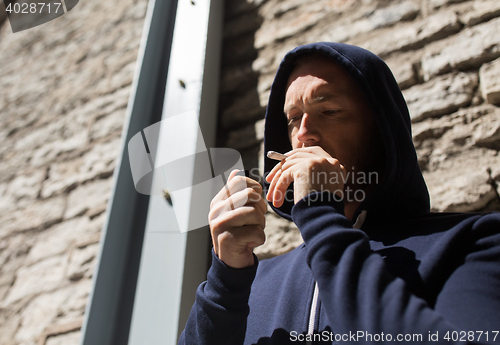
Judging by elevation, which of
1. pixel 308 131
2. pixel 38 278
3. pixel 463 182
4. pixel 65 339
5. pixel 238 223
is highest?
pixel 308 131

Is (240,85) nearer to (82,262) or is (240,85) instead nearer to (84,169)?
(84,169)

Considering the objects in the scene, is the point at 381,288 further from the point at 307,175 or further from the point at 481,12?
the point at 481,12

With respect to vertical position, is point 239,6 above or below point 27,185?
above

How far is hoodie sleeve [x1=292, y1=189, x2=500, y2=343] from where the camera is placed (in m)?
0.64

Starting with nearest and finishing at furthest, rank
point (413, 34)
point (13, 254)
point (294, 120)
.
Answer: point (294, 120)
point (413, 34)
point (13, 254)

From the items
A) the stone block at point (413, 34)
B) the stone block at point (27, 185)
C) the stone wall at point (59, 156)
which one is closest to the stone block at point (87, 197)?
the stone wall at point (59, 156)

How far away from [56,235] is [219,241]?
5.10ft

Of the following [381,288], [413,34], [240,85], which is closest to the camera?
[381,288]

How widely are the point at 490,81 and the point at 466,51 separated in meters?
0.17

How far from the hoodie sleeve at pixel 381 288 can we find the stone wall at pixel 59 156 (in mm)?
1361

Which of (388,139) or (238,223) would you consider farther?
(388,139)

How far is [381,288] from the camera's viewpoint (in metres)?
0.68

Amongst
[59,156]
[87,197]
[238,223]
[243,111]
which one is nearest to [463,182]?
[238,223]

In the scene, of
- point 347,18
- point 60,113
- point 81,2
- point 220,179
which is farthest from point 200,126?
point 81,2
